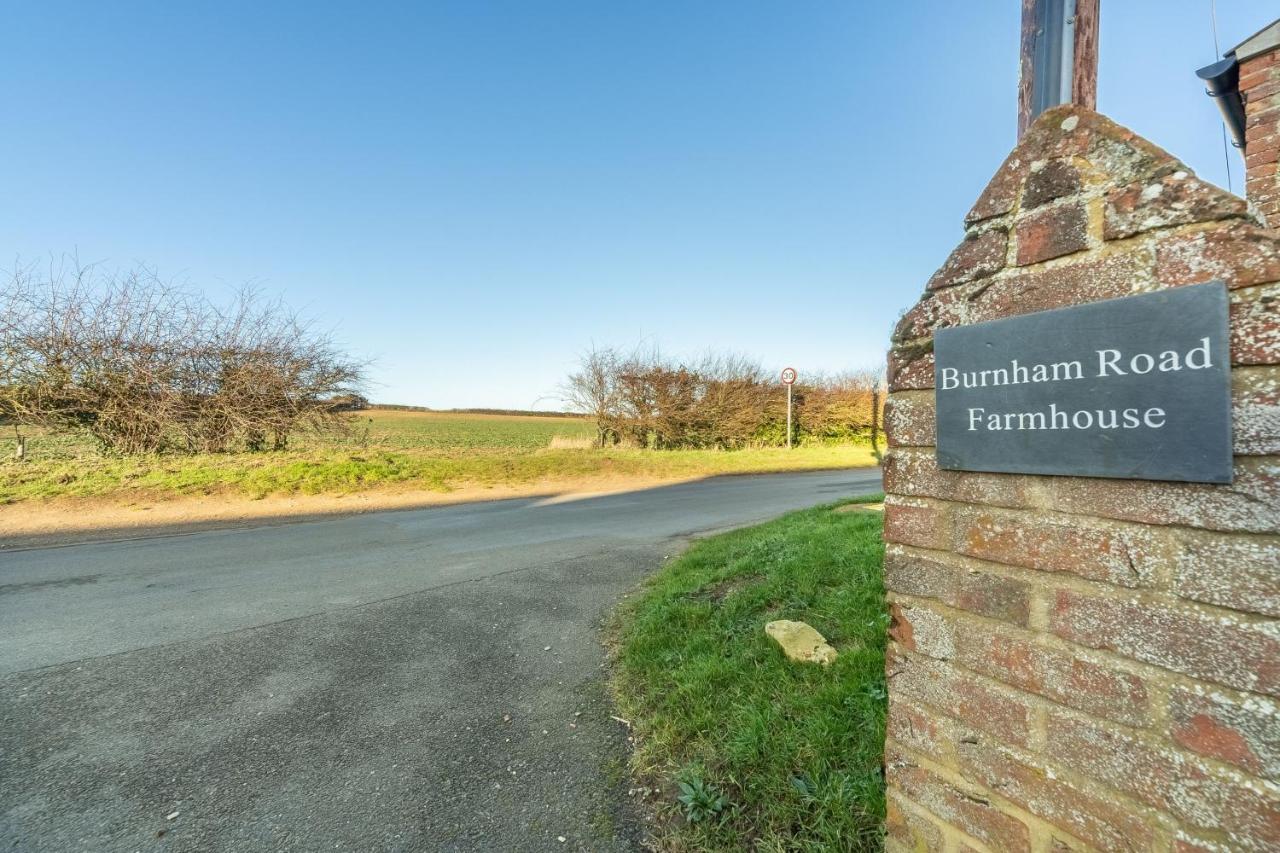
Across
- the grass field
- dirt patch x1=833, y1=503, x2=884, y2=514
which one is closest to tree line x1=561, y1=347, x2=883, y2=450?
the grass field

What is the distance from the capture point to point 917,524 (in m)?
1.80

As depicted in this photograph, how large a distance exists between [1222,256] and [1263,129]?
5.16 meters

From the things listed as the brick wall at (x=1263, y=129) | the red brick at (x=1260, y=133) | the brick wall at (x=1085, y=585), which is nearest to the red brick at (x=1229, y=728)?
the brick wall at (x=1085, y=585)

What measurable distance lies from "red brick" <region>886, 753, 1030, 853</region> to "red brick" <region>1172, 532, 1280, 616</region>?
33.0 inches

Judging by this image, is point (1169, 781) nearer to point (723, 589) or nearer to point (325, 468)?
point (723, 589)

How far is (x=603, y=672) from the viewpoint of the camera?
3775mm

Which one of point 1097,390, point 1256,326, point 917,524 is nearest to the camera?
point 1256,326

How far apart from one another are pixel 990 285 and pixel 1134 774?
4.30 feet

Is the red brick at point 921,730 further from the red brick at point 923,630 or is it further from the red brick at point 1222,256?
the red brick at point 1222,256

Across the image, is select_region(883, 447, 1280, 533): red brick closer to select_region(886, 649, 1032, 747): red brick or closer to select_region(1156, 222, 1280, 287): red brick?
select_region(1156, 222, 1280, 287): red brick

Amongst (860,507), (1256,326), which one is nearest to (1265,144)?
(1256,326)

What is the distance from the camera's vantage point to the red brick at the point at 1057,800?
141 centimetres

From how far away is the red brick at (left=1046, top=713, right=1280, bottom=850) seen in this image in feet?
4.05

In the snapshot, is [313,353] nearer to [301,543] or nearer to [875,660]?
[301,543]
